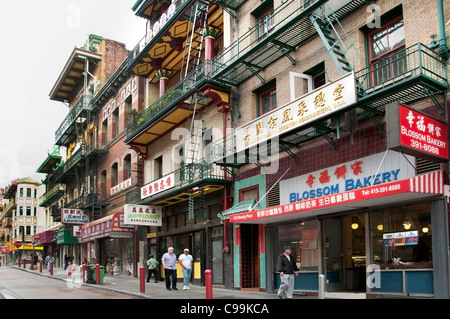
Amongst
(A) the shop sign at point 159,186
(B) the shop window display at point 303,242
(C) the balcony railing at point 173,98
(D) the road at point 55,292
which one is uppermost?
(C) the balcony railing at point 173,98

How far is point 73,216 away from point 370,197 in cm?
2953

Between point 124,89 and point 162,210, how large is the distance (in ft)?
33.8

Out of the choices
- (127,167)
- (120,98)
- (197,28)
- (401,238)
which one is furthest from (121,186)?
(401,238)

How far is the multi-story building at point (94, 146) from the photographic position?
31.8m

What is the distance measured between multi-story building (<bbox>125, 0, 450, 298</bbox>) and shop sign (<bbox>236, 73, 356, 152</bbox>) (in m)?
0.04

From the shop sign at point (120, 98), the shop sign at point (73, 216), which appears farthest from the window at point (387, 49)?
the shop sign at point (73, 216)

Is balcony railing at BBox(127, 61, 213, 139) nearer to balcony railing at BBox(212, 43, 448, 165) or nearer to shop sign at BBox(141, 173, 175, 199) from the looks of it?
shop sign at BBox(141, 173, 175, 199)

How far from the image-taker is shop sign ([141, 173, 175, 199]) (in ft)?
73.7

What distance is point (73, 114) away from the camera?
41.6 m

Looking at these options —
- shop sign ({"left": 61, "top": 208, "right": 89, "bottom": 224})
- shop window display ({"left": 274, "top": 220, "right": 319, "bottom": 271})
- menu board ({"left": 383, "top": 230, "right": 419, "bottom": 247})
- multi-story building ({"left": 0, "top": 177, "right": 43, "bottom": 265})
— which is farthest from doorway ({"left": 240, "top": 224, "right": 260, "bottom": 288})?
multi-story building ({"left": 0, "top": 177, "right": 43, "bottom": 265})

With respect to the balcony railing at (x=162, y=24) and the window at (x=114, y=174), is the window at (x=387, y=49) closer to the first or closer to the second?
the balcony railing at (x=162, y=24)

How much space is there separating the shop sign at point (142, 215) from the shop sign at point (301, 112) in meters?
9.24

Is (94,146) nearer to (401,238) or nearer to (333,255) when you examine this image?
(333,255)

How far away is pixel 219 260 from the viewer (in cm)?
2066
